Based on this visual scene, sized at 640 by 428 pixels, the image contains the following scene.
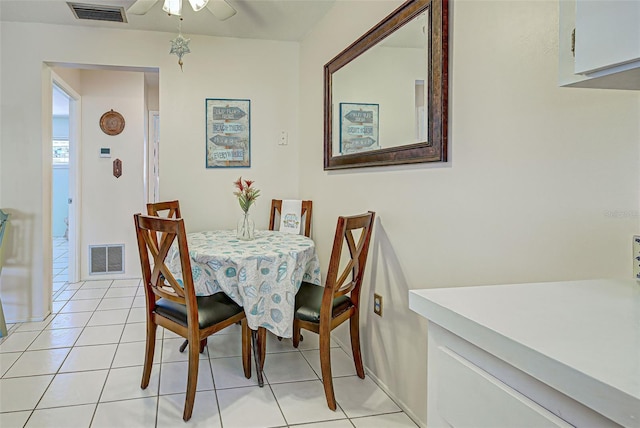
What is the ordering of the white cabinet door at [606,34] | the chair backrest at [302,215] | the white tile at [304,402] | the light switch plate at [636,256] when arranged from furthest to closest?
the chair backrest at [302,215], the white tile at [304,402], the light switch plate at [636,256], the white cabinet door at [606,34]

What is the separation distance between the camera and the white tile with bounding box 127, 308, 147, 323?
132 inches

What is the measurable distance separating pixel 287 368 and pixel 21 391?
138 centimetres

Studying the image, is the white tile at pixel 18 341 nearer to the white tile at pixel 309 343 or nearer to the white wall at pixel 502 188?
the white tile at pixel 309 343

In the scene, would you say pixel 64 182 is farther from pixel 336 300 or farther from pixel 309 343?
pixel 336 300

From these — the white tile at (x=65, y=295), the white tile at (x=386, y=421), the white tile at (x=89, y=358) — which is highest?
the white tile at (x=65, y=295)

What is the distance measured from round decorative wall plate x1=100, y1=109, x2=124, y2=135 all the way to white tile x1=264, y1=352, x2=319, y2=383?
3.27 metres

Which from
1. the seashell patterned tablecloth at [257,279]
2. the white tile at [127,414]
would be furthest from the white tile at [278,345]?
the white tile at [127,414]

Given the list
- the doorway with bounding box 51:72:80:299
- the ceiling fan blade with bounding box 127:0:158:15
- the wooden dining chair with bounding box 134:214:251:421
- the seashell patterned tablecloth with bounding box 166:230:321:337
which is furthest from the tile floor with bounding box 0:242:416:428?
the ceiling fan blade with bounding box 127:0:158:15

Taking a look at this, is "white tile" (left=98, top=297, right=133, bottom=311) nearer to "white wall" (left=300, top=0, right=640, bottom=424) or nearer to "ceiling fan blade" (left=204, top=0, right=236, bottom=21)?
"white wall" (left=300, top=0, right=640, bottom=424)

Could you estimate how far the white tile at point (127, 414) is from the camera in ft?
6.17

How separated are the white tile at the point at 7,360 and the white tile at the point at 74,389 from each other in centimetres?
36

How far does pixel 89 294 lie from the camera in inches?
160

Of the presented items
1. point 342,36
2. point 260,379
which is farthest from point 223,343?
point 342,36

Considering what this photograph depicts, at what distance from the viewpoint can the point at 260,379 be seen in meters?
2.27
